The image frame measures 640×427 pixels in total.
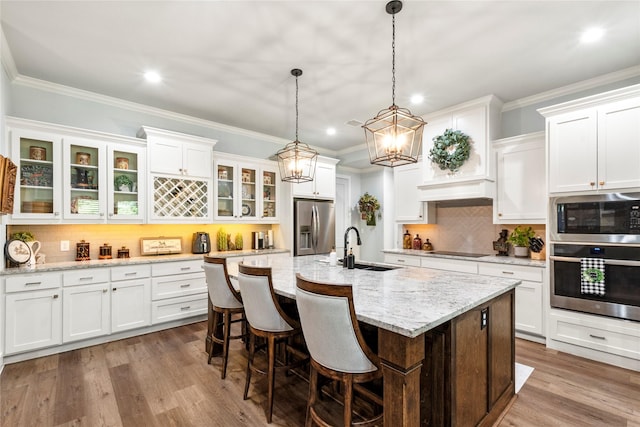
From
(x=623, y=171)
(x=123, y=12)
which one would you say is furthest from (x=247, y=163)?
(x=623, y=171)

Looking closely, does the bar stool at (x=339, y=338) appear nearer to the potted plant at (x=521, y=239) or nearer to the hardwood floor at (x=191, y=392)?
the hardwood floor at (x=191, y=392)

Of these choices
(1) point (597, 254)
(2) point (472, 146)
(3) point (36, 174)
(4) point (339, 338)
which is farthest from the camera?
(2) point (472, 146)

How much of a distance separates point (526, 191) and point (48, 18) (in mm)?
4920

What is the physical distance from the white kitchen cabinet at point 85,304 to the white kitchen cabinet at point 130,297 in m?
0.06

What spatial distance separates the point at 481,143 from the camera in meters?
3.84

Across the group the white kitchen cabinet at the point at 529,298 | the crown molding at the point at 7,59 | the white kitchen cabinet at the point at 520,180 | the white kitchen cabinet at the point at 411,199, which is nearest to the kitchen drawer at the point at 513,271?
the white kitchen cabinet at the point at 529,298


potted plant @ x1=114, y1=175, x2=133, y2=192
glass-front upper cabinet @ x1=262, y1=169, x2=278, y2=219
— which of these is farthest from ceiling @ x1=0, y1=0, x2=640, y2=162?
glass-front upper cabinet @ x1=262, y1=169, x2=278, y2=219

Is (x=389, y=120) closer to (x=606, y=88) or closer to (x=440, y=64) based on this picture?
(x=440, y=64)

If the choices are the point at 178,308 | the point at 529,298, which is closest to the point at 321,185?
the point at 178,308

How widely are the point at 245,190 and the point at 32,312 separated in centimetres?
278

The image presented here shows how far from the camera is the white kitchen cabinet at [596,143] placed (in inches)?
109

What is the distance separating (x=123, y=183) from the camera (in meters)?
3.70

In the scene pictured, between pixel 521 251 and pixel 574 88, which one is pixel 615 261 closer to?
pixel 521 251

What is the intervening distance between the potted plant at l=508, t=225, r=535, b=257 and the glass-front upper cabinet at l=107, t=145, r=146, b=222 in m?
4.63
